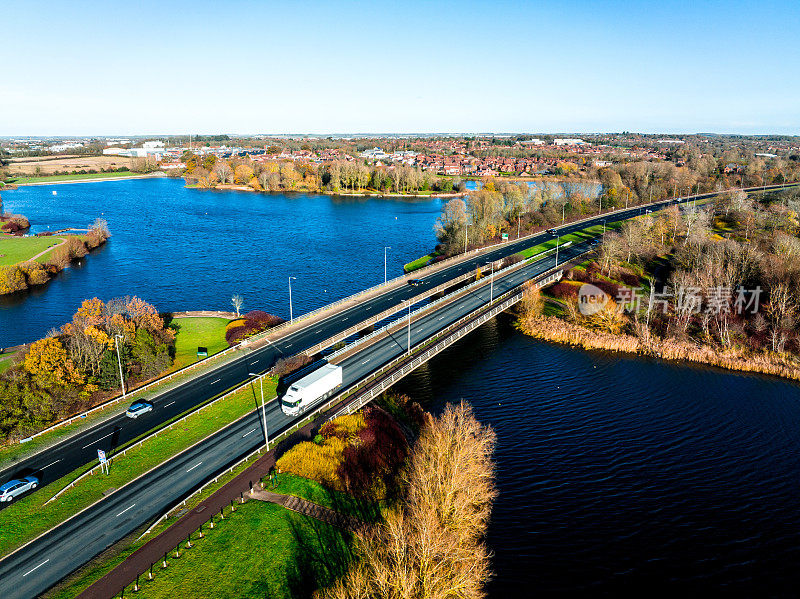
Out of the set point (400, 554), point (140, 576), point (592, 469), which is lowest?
point (592, 469)

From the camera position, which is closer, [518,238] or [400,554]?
[400,554]

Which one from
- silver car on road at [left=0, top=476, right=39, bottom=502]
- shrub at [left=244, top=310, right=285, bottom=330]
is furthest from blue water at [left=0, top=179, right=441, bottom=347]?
silver car on road at [left=0, top=476, right=39, bottom=502]

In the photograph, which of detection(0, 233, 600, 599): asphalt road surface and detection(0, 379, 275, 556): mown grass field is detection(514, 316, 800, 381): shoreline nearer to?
detection(0, 233, 600, 599): asphalt road surface

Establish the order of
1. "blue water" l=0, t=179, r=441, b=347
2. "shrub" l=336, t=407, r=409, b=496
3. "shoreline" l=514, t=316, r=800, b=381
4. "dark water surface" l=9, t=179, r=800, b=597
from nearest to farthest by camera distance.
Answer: "dark water surface" l=9, t=179, r=800, b=597, "shrub" l=336, t=407, r=409, b=496, "shoreline" l=514, t=316, r=800, b=381, "blue water" l=0, t=179, r=441, b=347

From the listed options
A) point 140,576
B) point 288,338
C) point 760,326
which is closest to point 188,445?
point 140,576

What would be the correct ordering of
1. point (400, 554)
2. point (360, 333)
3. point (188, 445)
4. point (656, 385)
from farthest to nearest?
1. point (360, 333)
2. point (656, 385)
3. point (188, 445)
4. point (400, 554)

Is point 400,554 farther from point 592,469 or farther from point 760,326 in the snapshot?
point 760,326
